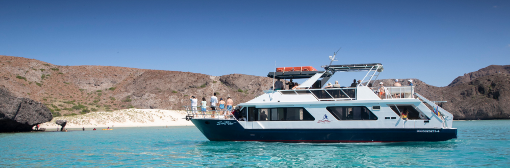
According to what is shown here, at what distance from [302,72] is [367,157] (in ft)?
19.3

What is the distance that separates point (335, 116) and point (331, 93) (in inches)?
46.4

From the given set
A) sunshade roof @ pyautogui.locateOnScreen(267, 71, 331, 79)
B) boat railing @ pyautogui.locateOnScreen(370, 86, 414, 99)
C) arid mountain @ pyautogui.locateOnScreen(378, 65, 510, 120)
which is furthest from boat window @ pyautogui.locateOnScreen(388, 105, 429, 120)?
arid mountain @ pyautogui.locateOnScreen(378, 65, 510, 120)

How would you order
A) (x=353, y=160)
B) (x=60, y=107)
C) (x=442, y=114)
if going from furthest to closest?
(x=60, y=107) < (x=442, y=114) < (x=353, y=160)

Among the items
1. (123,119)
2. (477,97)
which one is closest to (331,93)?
(123,119)

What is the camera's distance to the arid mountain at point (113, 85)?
61.0m

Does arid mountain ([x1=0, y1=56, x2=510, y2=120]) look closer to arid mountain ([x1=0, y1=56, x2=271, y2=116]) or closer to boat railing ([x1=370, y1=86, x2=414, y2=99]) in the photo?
arid mountain ([x1=0, y1=56, x2=271, y2=116])

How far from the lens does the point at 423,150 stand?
13633mm

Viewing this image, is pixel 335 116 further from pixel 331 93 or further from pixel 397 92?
pixel 397 92

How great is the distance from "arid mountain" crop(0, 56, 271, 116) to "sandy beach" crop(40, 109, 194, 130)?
1088 centimetres

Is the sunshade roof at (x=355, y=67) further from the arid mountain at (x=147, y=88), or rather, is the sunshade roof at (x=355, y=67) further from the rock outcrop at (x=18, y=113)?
the arid mountain at (x=147, y=88)

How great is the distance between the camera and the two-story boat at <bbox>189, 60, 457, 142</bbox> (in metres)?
14.9

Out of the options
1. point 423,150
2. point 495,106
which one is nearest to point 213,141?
point 423,150

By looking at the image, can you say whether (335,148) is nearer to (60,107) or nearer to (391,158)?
(391,158)

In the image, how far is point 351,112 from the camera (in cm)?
1546
